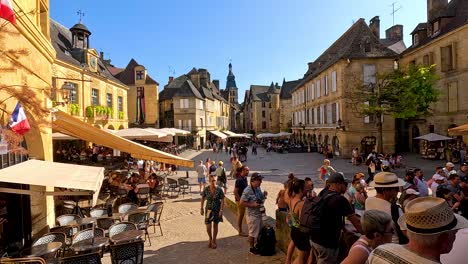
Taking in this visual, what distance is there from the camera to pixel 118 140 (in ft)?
29.7

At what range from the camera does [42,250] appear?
5.52m

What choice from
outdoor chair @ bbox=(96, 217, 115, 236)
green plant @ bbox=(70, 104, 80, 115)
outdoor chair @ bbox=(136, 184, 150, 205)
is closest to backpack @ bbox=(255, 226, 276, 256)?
outdoor chair @ bbox=(96, 217, 115, 236)

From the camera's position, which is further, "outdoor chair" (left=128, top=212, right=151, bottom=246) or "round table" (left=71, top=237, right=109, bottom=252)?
"outdoor chair" (left=128, top=212, right=151, bottom=246)

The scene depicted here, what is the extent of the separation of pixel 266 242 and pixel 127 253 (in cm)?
269

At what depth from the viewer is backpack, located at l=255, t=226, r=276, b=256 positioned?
6504mm

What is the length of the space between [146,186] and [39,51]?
18.0ft

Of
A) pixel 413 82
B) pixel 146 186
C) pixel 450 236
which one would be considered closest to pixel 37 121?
pixel 146 186

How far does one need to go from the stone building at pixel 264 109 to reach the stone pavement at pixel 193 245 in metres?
61.6

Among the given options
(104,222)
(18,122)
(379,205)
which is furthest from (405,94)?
(18,122)

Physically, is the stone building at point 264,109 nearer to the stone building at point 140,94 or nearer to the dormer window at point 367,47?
the stone building at point 140,94

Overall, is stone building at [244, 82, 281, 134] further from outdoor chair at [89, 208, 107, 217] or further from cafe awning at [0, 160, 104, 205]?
cafe awning at [0, 160, 104, 205]

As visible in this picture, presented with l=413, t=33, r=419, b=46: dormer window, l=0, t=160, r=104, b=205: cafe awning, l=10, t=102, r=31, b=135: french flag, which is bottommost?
l=0, t=160, r=104, b=205: cafe awning

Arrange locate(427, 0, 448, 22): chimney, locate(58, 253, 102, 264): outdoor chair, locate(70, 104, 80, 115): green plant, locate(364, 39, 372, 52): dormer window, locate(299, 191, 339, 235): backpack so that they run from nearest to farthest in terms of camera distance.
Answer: locate(299, 191, 339, 235): backpack, locate(58, 253, 102, 264): outdoor chair, locate(70, 104, 80, 115): green plant, locate(427, 0, 448, 22): chimney, locate(364, 39, 372, 52): dormer window

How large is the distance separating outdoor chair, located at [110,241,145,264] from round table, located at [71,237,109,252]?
1.02 metres
